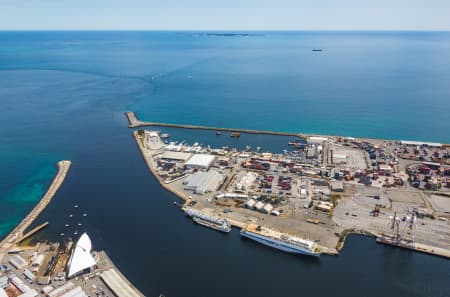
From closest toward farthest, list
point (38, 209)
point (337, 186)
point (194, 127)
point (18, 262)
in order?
point (18, 262) → point (38, 209) → point (337, 186) → point (194, 127)

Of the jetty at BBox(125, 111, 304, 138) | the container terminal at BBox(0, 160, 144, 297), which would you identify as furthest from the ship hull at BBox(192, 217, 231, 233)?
the jetty at BBox(125, 111, 304, 138)

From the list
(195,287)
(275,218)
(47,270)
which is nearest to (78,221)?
(47,270)

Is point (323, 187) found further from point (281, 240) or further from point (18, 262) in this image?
point (18, 262)

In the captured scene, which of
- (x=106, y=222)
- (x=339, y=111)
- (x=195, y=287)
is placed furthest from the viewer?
(x=339, y=111)

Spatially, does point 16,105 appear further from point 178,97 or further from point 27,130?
point 178,97

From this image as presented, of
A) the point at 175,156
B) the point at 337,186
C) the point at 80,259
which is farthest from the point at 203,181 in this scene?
the point at 80,259

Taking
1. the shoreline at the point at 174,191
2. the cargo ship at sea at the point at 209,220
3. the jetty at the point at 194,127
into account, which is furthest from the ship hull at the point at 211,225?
the jetty at the point at 194,127
